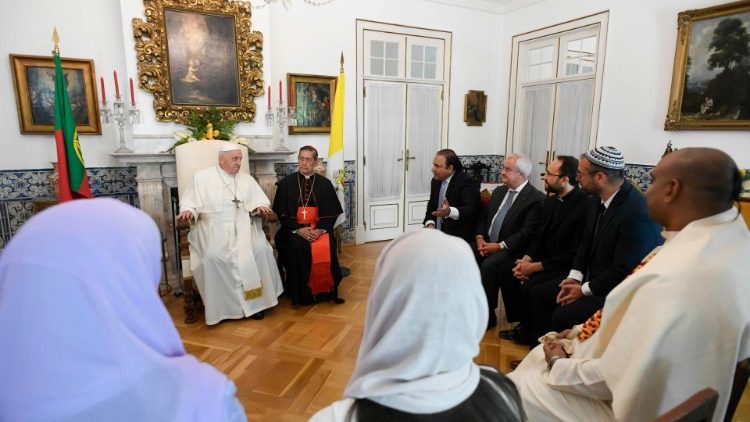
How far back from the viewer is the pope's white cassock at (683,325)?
49.6 inches

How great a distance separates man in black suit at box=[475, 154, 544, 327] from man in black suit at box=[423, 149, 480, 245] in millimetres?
411

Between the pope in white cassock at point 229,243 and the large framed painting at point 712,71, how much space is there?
184 inches

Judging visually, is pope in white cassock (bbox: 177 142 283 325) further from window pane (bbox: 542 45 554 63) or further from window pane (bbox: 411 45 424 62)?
window pane (bbox: 542 45 554 63)

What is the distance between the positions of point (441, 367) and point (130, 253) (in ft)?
2.31

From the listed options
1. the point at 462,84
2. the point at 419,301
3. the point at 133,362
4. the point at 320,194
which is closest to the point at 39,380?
→ the point at 133,362

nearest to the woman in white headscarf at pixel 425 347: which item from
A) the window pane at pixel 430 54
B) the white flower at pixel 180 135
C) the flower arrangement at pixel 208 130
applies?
the flower arrangement at pixel 208 130

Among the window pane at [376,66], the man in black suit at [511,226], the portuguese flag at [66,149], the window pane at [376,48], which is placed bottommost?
the man in black suit at [511,226]

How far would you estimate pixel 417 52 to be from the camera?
6.36m

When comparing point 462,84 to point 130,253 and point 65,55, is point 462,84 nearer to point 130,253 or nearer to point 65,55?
point 65,55

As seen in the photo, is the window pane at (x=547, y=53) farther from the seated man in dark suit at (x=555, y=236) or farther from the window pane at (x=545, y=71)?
the seated man in dark suit at (x=555, y=236)

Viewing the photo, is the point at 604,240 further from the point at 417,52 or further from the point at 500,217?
the point at 417,52

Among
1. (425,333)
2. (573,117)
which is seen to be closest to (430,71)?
(573,117)

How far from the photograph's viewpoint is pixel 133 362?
80 centimetres

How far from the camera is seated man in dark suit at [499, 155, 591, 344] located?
3.01 m
